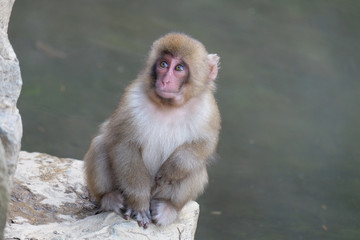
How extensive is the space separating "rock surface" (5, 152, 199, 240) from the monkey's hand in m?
0.04

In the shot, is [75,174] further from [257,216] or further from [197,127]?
[257,216]

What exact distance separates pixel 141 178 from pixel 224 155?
11.8ft

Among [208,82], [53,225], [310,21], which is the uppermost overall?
[310,21]

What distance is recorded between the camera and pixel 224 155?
8.27 m

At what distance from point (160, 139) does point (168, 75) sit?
510 millimetres

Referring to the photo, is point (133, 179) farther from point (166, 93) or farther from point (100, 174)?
point (166, 93)

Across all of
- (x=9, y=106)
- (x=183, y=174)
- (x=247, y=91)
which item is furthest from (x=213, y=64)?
(x=247, y=91)

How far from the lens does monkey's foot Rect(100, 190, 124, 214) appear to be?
4.86m

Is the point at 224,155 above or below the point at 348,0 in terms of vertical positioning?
below

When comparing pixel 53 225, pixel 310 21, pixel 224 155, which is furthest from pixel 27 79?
pixel 310 21

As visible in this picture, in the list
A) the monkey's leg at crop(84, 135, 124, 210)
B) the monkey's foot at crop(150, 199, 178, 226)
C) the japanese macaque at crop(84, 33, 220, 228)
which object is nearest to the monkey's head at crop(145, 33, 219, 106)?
the japanese macaque at crop(84, 33, 220, 228)

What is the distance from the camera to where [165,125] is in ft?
15.9

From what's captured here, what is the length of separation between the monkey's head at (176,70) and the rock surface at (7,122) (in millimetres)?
1098

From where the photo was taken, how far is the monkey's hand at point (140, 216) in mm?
4793
